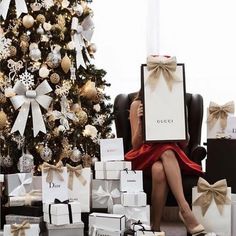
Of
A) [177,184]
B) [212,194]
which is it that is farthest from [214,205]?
[177,184]

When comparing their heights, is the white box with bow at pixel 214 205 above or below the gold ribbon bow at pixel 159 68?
below

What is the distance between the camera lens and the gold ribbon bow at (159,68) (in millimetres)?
3324

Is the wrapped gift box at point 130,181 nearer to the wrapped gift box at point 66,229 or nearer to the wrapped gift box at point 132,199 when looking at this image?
the wrapped gift box at point 132,199

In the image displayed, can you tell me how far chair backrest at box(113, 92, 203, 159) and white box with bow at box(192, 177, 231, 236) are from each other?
0.63 meters

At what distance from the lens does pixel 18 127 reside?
9.71ft

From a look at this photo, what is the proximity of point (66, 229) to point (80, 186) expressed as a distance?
1.13ft

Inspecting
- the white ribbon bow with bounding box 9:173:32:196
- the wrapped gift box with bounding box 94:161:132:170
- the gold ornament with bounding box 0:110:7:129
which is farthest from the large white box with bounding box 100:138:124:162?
the gold ornament with bounding box 0:110:7:129

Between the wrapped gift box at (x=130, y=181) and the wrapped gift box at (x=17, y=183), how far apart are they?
567mm

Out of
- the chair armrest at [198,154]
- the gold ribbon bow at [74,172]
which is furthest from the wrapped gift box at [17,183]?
the chair armrest at [198,154]

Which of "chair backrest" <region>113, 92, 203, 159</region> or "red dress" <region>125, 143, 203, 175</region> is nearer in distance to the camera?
"red dress" <region>125, 143, 203, 175</region>

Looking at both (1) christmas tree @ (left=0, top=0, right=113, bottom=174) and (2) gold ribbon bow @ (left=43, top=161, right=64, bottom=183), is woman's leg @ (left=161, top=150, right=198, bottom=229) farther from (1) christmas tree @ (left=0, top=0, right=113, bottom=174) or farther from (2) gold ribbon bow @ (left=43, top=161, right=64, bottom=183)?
(2) gold ribbon bow @ (left=43, top=161, right=64, bottom=183)

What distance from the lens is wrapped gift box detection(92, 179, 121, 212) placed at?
3.11 metres

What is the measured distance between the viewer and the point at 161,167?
3285mm

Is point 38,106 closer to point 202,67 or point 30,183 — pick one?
point 30,183
